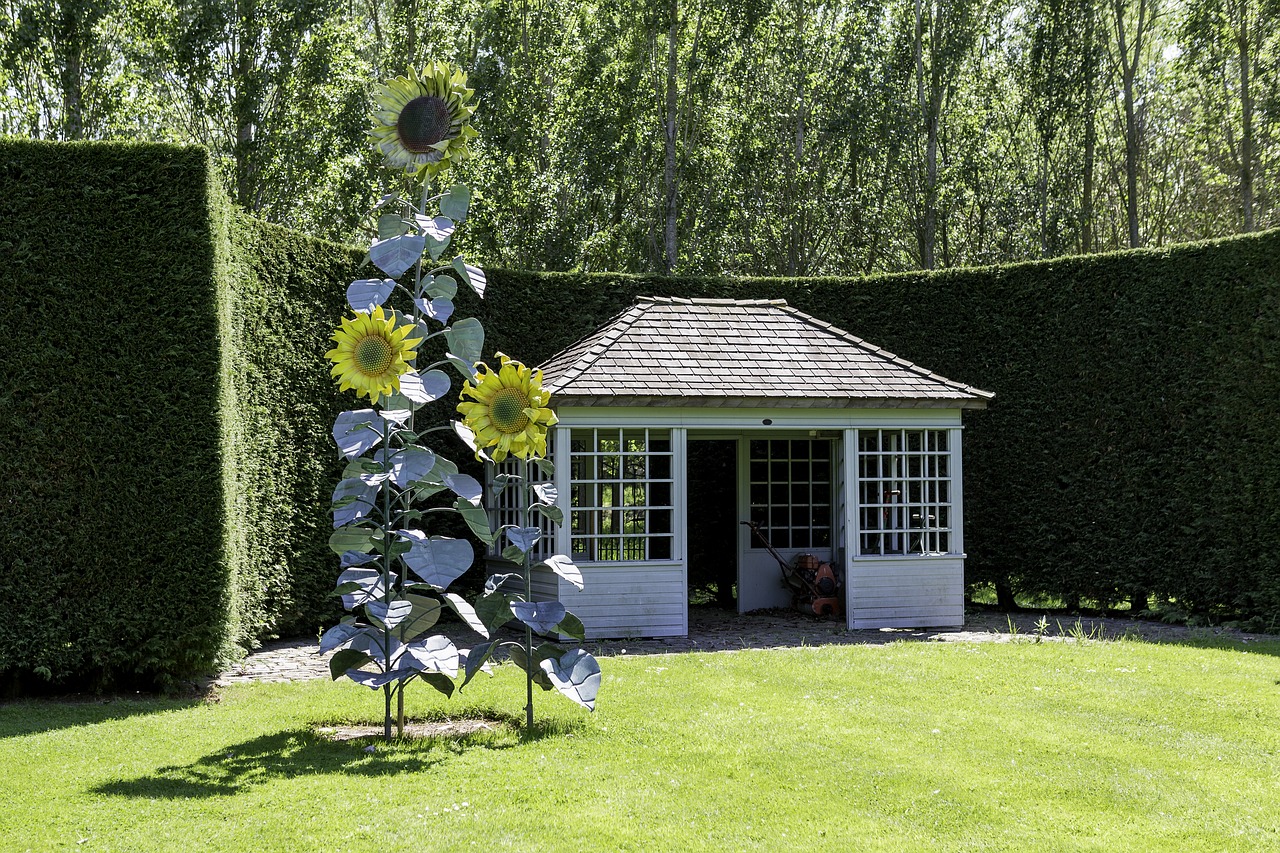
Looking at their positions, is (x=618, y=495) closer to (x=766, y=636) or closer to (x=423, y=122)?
(x=766, y=636)

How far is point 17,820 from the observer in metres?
4.41

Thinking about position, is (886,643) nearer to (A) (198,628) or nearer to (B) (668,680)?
(B) (668,680)

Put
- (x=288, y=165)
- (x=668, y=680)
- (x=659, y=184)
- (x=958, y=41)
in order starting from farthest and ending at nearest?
1. (x=659, y=184)
2. (x=958, y=41)
3. (x=288, y=165)
4. (x=668, y=680)

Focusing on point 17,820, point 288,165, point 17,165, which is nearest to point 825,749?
point 17,820

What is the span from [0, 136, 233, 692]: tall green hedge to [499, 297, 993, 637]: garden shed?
285cm

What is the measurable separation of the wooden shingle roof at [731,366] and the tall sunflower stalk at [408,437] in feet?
11.6

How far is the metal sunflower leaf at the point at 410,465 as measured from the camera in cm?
554

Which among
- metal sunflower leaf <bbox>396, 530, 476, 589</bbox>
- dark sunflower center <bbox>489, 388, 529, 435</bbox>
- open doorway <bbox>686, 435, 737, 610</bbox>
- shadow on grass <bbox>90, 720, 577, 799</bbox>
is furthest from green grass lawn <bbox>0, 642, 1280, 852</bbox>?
open doorway <bbox>686, 435, 737, 610</bbox>

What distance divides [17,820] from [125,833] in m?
0.55

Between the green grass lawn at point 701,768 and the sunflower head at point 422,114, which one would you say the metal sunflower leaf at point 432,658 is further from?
the sunflower head at point 422,114

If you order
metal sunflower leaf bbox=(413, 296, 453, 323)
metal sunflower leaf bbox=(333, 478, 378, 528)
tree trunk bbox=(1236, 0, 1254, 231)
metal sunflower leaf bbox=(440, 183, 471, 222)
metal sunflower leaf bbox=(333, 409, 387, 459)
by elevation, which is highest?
tree trunk bbox=(1236, 0, 1254, 231)

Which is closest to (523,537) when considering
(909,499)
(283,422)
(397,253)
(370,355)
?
(370,355)

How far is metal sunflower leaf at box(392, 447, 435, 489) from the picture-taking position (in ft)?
18.2

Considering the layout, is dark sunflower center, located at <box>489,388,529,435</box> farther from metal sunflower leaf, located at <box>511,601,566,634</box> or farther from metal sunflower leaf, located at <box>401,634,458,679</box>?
metal sunflower leaf, located at <box>401,634,458,679</box>
